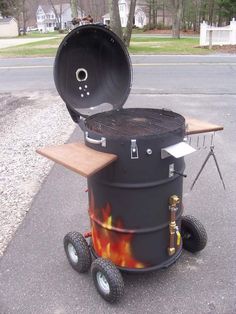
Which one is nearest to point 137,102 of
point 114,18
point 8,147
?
point 8,147

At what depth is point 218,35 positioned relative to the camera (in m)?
22.8

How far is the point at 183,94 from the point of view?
9.98 m

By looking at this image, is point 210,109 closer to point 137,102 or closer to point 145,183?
point 137,102

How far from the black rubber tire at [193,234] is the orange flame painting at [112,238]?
0.61 meters

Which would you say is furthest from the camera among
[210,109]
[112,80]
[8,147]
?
[210,109]

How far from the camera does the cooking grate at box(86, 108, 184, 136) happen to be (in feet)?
8.85

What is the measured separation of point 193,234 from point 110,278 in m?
0.92

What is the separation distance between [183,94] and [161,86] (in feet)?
3.86

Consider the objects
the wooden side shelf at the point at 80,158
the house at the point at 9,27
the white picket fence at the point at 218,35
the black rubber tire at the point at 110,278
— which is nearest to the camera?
the wooden side shelf at the point at 80,158

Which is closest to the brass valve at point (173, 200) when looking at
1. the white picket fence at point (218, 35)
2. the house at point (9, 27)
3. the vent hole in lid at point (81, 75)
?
the vent hole in lid at point (81, 75)

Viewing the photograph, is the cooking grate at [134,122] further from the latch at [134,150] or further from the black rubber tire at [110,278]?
the black rubber tire at [110,278]

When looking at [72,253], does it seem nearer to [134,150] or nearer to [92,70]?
[134,150]

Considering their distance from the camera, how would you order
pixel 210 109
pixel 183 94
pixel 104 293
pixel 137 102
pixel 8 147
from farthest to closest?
pixel 183 94 < pixel 137 102 < pixel 210 109 < pixel 8 147 < pixel 104 293

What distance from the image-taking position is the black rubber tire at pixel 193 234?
3.22 m
